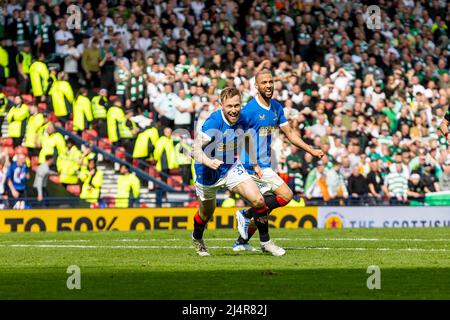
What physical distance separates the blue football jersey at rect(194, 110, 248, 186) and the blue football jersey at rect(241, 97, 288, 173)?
0.44 feet

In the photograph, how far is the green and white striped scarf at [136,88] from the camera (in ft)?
96.7

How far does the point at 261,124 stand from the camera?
656 inches

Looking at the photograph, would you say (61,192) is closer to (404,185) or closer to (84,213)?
(84,213)

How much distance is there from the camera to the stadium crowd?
28578 mm

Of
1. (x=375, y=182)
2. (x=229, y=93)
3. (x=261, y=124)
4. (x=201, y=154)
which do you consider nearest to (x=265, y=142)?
(x=261, y=124)

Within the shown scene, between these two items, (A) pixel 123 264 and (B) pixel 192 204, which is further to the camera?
(B) pixel 192 204

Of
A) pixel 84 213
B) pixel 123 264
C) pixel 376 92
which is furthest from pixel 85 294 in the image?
pixel 376 92

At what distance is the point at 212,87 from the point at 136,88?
77.6 inches

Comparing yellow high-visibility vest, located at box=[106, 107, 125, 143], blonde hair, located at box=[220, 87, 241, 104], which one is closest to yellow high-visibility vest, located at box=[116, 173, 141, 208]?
yellow high-visibility vest, located at box=[106, 107, 125, 143]

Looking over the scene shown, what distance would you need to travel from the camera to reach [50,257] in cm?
1678

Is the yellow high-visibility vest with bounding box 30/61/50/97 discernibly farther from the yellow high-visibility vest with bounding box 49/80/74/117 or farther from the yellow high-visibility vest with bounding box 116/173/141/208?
the yellow high-visibility vest with bounding box 116/173/141/208

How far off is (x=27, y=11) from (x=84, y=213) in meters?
6.33

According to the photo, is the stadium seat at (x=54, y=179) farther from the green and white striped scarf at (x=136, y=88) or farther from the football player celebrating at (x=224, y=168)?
the football player celebrating at (x=224, y=168)

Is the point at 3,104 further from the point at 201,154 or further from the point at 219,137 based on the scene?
the point at 201,154
